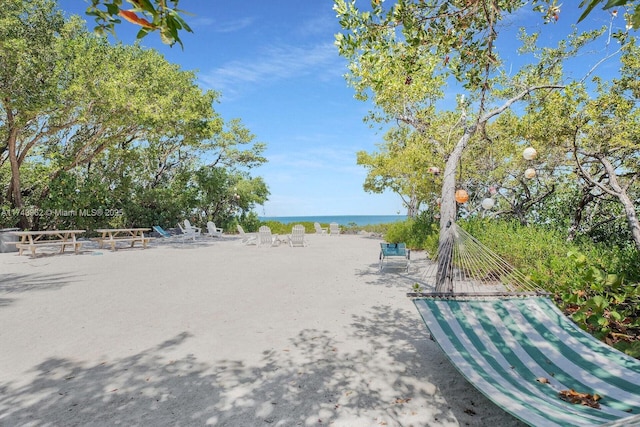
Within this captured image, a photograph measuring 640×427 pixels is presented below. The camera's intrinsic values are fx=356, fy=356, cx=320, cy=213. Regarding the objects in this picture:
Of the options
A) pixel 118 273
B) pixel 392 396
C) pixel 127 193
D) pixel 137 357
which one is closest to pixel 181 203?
pixel 127 193

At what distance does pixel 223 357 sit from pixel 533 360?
3.03 metres

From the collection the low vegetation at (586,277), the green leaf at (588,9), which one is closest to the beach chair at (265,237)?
the low vegetation at (586,277)

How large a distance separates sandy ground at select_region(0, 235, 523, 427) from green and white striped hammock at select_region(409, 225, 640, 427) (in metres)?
0.40

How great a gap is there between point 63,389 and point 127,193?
17.8m

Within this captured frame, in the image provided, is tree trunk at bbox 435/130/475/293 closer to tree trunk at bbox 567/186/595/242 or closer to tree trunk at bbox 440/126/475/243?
tree trunk at bbox 440/126/475/243

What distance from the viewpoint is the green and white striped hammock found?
2.27m

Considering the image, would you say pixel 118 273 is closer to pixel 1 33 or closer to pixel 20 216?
pixel 1 33

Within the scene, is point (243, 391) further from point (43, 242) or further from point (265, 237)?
point (265, 237)

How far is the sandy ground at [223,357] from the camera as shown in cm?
284

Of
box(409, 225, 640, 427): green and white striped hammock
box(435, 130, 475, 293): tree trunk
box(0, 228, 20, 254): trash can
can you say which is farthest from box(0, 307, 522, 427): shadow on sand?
box(0, 228, 20, 254): trash can

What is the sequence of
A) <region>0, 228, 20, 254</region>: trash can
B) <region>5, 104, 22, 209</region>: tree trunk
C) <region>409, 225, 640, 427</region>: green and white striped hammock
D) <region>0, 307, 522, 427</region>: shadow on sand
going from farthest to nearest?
<region>5, 104, 22, 209</region>: tree trunk
<region>0, 228, 20, 254</region>: trash can
<region>0, 307, 522, 427</region>: shadow on sand
<region>409, 225, 640, 427</region>: green and white striped hammock

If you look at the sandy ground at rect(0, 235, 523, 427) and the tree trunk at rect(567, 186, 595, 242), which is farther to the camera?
the tree trunk at rect(567, 186, 595, 242)

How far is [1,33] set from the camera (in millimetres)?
→ 11172

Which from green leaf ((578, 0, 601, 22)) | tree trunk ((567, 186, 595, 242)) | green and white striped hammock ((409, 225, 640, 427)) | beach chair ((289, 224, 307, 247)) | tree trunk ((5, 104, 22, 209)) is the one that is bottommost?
green and white striped hammock ((409, 225, 640, 427))
